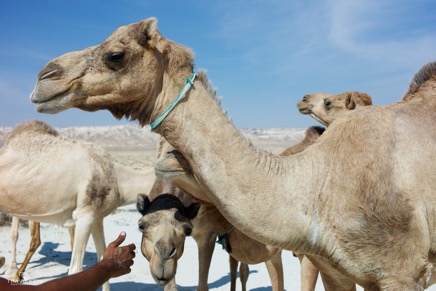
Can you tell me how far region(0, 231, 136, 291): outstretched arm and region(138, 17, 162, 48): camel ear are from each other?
1.19m

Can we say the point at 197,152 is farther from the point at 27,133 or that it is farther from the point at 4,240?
the point at 4,240

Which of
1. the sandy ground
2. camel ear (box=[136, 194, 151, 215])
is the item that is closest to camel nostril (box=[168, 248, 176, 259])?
camel ear (box=[136, 194, 151, 215])

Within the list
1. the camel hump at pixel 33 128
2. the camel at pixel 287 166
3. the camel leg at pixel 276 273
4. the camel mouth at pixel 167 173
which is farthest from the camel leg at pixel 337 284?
the camel hump at pixel 33 128

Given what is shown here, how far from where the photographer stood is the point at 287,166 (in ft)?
8.67

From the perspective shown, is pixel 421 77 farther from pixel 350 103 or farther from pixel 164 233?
pixel 350 103

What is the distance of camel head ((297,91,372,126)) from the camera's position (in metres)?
5.90

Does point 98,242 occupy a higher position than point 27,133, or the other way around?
point 27,133

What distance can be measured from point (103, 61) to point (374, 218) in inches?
69.8

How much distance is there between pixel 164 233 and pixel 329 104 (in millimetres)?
3750

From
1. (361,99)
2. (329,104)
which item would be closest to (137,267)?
(329,104)

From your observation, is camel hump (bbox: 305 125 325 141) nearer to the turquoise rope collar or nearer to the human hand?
the turquoise rope collar

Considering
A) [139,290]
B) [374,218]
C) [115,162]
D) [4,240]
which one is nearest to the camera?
[374,218]

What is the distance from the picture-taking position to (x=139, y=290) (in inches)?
259

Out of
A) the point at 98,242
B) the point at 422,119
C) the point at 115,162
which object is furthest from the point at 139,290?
the point at 422,119
